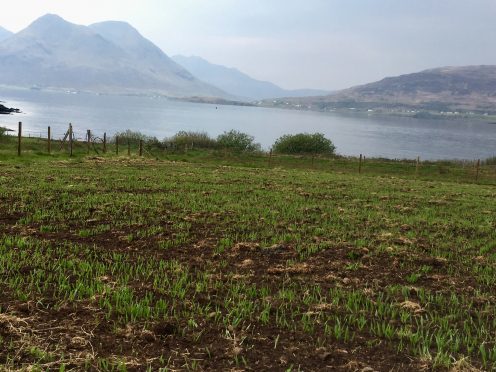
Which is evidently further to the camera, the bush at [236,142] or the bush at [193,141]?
the bush at [236,142]

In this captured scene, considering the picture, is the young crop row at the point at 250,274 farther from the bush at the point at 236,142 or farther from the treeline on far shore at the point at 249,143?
the treeline on far shore at the point at 249,143

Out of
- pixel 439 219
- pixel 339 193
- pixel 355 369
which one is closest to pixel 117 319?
pixel 355 369

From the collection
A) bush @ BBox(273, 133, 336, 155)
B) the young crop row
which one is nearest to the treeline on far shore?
bush @ BBox(273, 133, 336, 155)

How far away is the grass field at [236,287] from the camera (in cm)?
474

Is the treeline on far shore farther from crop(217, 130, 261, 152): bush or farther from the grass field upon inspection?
the grass field

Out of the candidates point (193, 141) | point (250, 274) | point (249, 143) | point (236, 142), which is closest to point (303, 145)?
point (249, 143)

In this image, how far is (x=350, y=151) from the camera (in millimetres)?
108812

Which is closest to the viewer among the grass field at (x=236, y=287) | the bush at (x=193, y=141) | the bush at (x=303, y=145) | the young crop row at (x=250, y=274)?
the grass field at (x=236, y=287)

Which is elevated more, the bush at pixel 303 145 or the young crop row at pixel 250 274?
the bush at pixel 303 145

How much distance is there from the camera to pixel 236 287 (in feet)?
22.1

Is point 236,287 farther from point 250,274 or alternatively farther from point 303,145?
point 303,145

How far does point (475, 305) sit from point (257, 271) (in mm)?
3418

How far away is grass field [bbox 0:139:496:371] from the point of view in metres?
4.74

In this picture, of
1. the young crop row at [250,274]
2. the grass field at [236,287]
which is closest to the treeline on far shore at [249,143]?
the young crop row at [250,274]
